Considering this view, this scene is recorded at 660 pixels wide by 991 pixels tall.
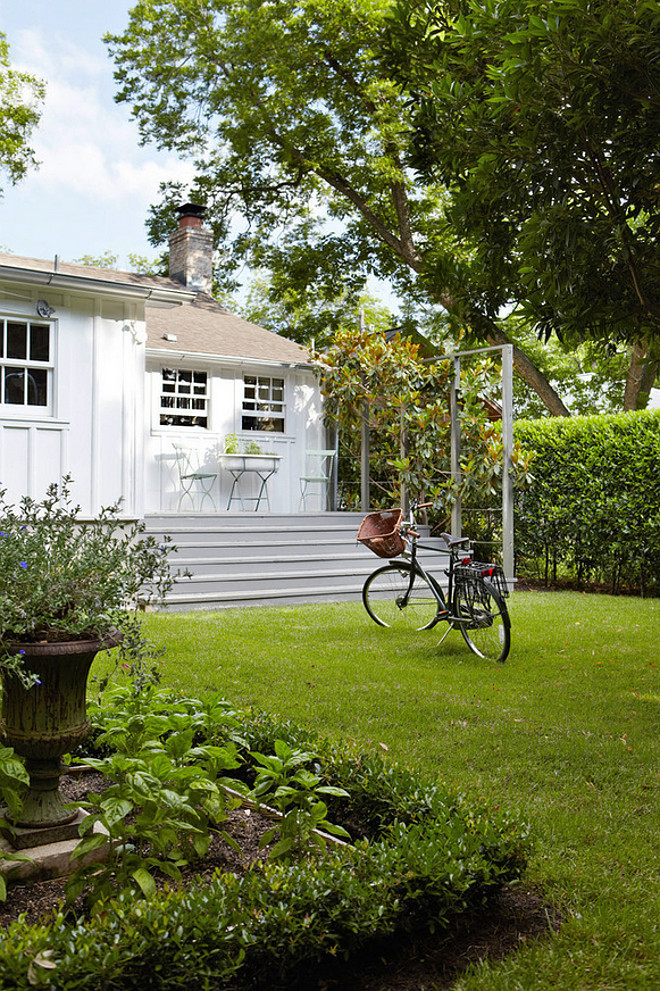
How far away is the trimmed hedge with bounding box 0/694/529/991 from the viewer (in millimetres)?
1970

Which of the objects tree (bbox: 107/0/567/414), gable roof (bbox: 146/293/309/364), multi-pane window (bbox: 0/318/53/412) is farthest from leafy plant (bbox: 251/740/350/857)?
tree (bbox: 107/0/567/414)

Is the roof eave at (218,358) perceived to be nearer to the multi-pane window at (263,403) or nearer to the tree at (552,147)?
the multi-pane window at (263,403)

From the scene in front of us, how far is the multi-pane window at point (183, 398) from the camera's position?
13.0 meters

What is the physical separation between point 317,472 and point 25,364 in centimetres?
636

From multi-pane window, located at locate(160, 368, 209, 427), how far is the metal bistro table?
800 millimetres

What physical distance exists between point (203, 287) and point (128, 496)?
326 inches

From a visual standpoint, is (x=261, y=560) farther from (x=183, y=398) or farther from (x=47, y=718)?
(x=47, y=718)

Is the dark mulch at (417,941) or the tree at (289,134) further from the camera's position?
the tree at (289,134)

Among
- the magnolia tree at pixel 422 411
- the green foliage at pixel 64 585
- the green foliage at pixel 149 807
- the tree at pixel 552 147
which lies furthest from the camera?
the magnolia tree at pixel 422 411

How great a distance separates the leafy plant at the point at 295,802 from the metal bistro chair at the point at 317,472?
11176mm

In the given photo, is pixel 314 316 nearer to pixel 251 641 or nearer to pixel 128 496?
pixel 128 496

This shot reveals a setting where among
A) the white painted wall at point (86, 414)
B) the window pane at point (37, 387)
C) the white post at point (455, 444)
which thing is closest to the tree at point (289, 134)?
the white post at point (455, 444)

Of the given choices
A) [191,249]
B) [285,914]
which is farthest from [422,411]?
[285,914]

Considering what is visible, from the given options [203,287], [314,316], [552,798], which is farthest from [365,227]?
[552,798]
